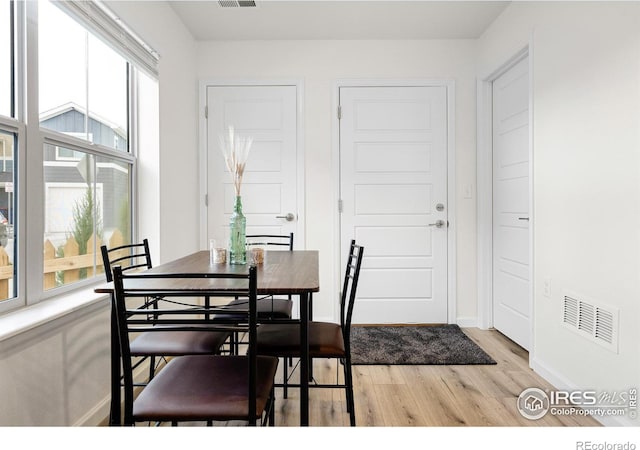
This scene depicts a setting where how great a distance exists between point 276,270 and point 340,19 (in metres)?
2.26

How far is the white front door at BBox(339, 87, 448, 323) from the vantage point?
128 inches

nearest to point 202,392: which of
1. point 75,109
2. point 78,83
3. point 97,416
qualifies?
point 97,416

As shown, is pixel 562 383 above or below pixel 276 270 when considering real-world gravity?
below

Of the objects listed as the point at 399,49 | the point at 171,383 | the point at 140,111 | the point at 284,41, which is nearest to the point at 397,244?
the point at 399,49

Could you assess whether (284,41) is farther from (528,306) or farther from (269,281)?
(528,306)

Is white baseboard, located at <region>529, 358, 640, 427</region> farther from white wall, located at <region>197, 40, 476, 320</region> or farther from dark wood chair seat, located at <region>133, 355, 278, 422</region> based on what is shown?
dark wood chair seat, located at <region>133, 355, 278, 422</region>

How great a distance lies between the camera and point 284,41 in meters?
3.26

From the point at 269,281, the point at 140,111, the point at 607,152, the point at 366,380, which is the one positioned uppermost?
the point at 140,111

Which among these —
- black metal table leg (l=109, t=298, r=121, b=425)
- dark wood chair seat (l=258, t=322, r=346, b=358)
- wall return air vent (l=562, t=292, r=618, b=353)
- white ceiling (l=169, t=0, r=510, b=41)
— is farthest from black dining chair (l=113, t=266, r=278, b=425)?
white ceiling (l=169, t=0, r=510, b=41)

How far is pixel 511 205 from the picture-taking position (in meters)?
2.83

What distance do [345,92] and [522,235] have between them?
6.05ft

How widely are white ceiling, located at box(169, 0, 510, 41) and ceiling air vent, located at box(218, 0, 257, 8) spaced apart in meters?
0.06

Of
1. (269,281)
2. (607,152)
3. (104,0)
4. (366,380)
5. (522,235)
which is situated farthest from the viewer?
(522,235)

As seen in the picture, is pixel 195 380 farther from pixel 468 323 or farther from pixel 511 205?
pixel 468 323
